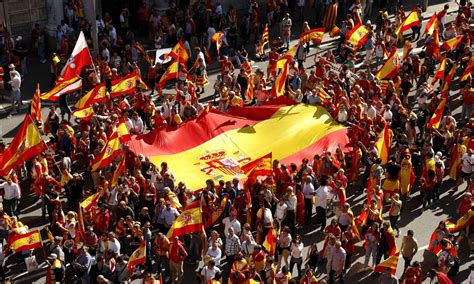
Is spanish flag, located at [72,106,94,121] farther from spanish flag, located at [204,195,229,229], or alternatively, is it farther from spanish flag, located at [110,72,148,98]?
spanish flag, located at [204,195,229,229]

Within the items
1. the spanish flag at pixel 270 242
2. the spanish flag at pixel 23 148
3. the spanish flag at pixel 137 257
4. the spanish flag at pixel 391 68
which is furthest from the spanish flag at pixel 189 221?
the spanish flag at pixel 391 68

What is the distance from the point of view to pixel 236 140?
93.0ft

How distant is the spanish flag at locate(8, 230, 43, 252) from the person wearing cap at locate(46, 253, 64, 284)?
1.15 metres

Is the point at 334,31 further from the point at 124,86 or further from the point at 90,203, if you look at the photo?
the point at 90,203

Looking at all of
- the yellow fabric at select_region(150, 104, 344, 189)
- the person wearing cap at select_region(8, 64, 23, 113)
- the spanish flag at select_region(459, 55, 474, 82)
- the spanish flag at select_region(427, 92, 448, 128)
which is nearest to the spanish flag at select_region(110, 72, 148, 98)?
the yellow fabric at select_region(150, 104, 344, 189)

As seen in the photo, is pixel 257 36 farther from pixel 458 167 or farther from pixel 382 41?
pixel 458 167

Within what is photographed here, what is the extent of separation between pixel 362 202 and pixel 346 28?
11378 millimetres

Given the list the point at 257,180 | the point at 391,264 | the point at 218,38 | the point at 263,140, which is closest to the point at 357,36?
the point at 218,38

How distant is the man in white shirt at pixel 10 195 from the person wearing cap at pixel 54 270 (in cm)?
366

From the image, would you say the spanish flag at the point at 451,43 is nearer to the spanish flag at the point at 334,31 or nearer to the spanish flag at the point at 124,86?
the spanish flag at the point at 334,31

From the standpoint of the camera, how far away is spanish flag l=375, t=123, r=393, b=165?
88.5ft

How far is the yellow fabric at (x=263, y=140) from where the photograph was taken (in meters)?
27.0

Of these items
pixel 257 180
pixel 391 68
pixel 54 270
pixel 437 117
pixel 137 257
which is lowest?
pixel 54 270

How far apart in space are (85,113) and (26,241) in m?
6.24
